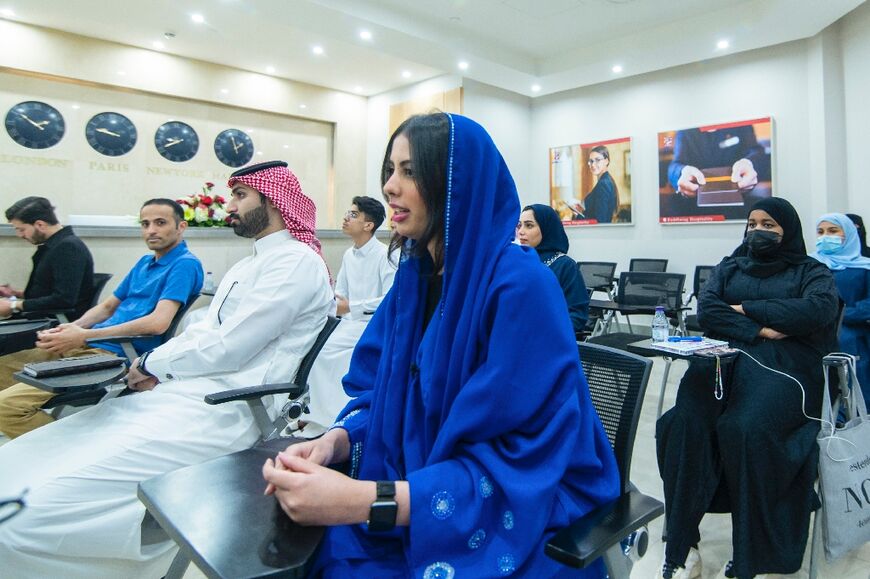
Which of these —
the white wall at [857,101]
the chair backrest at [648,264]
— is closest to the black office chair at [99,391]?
the chair backrest at [648,264]

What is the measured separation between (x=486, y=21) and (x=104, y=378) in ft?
19.7

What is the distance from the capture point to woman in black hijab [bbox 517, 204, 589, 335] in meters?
3.23

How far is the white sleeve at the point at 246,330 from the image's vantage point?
5.95 ft

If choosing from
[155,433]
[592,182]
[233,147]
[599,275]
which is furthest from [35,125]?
[592,182]

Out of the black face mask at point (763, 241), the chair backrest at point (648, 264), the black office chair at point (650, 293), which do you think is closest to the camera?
the black face mask at point (763, 241)

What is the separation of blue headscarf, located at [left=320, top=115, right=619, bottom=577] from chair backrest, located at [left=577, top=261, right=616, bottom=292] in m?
5.41

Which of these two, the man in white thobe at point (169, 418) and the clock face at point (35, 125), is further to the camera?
the clock face at point (35, 125)

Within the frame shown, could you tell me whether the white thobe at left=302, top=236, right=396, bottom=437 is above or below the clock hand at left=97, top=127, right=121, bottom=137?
below

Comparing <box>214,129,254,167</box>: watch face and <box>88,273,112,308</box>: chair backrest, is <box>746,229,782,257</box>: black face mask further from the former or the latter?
<box>214,129,254,167</box>: watch face

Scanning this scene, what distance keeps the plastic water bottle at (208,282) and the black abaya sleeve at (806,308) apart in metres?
3.34

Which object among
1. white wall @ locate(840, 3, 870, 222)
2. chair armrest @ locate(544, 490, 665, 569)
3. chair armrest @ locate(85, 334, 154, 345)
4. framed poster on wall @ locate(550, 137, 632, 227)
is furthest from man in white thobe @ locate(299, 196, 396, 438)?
white wall @ locate(840, 3, 870, 222)

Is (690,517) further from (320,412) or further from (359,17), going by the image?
(359,17)

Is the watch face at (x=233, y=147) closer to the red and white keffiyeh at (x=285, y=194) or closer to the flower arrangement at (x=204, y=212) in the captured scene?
the flower arrangement at (x=204, y=212)

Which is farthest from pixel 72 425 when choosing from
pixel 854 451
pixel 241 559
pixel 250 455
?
pixel 854 451
